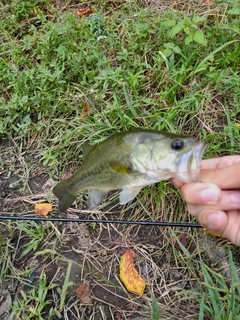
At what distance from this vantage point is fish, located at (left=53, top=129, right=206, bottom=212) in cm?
171

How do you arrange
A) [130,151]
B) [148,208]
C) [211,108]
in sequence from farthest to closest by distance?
[211,108] < [148,208] < [130,151]

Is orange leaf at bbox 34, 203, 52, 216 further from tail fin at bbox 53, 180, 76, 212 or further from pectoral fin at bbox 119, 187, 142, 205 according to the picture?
pectoral fin at bbox 119, 187, 142, 205

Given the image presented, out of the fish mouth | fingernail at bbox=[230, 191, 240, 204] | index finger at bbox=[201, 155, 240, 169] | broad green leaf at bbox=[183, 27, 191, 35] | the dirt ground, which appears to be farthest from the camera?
broad green leaf at bbox=[183, 27, 191, 35]

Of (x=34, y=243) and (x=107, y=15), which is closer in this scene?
(x=34, y=243)

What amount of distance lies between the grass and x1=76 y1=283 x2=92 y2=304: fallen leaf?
46 millimetres

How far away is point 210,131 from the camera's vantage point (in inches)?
127

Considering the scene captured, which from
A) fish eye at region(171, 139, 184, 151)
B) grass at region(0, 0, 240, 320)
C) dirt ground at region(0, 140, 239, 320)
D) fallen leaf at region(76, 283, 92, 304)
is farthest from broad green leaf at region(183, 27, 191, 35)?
fallen leaf at region(76, 283, 92, 304)

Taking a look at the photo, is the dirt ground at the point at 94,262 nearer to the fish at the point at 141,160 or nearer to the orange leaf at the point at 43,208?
the orange leaf at the point at 43,208

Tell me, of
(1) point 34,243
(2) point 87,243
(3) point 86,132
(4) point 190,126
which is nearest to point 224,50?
(4) point 190,126

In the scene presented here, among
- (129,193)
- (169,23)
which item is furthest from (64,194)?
(169,23)

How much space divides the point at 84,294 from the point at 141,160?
1.52 metres

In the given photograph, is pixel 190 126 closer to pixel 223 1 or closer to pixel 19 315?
pixel 223 1

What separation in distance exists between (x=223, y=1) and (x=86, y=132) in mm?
1819

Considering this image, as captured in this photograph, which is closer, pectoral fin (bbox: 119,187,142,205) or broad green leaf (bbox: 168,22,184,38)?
pectoral fin (bbox: 119,187,142,205)
